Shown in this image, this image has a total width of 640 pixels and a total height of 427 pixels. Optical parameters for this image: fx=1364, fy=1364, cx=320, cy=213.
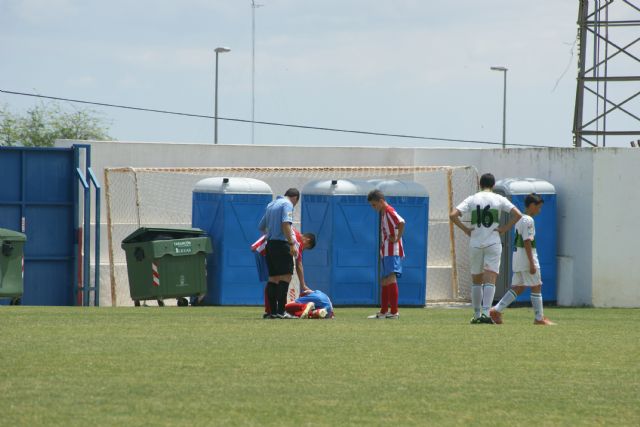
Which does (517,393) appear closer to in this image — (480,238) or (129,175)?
(480,238)

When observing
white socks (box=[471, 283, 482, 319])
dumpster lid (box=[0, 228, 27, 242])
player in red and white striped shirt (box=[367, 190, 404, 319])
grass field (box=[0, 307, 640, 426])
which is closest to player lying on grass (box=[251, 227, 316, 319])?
player in red and white striped shirt (box=[367, 190, 404, 319])

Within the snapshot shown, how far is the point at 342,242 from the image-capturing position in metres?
22.6

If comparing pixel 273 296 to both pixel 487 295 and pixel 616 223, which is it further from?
pixel 616 223

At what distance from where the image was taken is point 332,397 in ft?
27.2

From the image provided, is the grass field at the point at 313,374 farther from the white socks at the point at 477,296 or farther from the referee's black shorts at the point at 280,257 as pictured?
the referee's black shorts at the point at 280,257

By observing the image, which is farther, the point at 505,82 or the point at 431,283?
the point at 505,82

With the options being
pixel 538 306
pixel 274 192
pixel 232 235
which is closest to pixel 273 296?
pixel 538 306

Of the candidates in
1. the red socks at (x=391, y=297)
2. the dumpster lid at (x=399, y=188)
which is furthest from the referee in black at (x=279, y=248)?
the dumpster lid at (x=399, y=188)

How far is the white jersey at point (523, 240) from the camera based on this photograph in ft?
50.8

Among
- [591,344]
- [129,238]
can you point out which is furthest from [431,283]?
[591,344]

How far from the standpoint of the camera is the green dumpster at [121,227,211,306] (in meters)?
22.0

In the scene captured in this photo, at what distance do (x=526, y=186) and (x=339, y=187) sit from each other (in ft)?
10.3

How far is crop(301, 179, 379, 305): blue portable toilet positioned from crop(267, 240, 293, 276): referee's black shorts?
6488mm

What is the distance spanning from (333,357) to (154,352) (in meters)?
1.43
